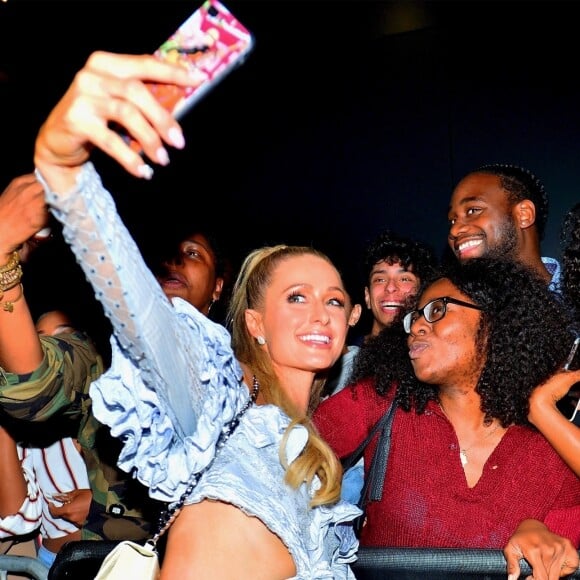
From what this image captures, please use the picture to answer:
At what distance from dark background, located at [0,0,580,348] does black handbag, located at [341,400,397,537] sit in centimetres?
206

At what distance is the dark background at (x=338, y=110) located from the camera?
488cm

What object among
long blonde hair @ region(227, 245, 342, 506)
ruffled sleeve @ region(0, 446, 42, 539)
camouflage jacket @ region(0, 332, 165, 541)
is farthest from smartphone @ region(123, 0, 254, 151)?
ruffled sleeve @ region(0, 446, 42, 539)

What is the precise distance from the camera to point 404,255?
14.0 feet

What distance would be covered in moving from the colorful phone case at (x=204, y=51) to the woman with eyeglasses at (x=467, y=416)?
5.16 ft

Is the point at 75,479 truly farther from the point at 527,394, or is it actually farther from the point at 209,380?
the point at 527,394

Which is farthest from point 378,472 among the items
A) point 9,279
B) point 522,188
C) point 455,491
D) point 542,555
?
point 522,188

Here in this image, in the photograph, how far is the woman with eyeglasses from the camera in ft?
8.10

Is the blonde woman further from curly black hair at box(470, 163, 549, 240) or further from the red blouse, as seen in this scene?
curly black hair at box(470, 163, 549, 240)

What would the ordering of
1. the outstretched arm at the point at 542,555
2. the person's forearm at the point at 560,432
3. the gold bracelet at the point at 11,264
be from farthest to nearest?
the person's forearm at the point at 560,432, the outstretched arm at the point at 542,555, the gold bracelet at the point at 11,264

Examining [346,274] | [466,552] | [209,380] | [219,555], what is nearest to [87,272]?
[209,380]

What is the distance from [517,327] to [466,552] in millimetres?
972

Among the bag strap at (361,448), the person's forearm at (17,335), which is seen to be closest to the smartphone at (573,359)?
the bag strap at (361,448)

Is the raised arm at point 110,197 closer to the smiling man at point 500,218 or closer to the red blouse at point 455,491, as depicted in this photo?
the red blouse at point 455,491

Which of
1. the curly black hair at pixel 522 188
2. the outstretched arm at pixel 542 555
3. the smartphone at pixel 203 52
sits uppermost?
the curly black hair at pixel 522 188
